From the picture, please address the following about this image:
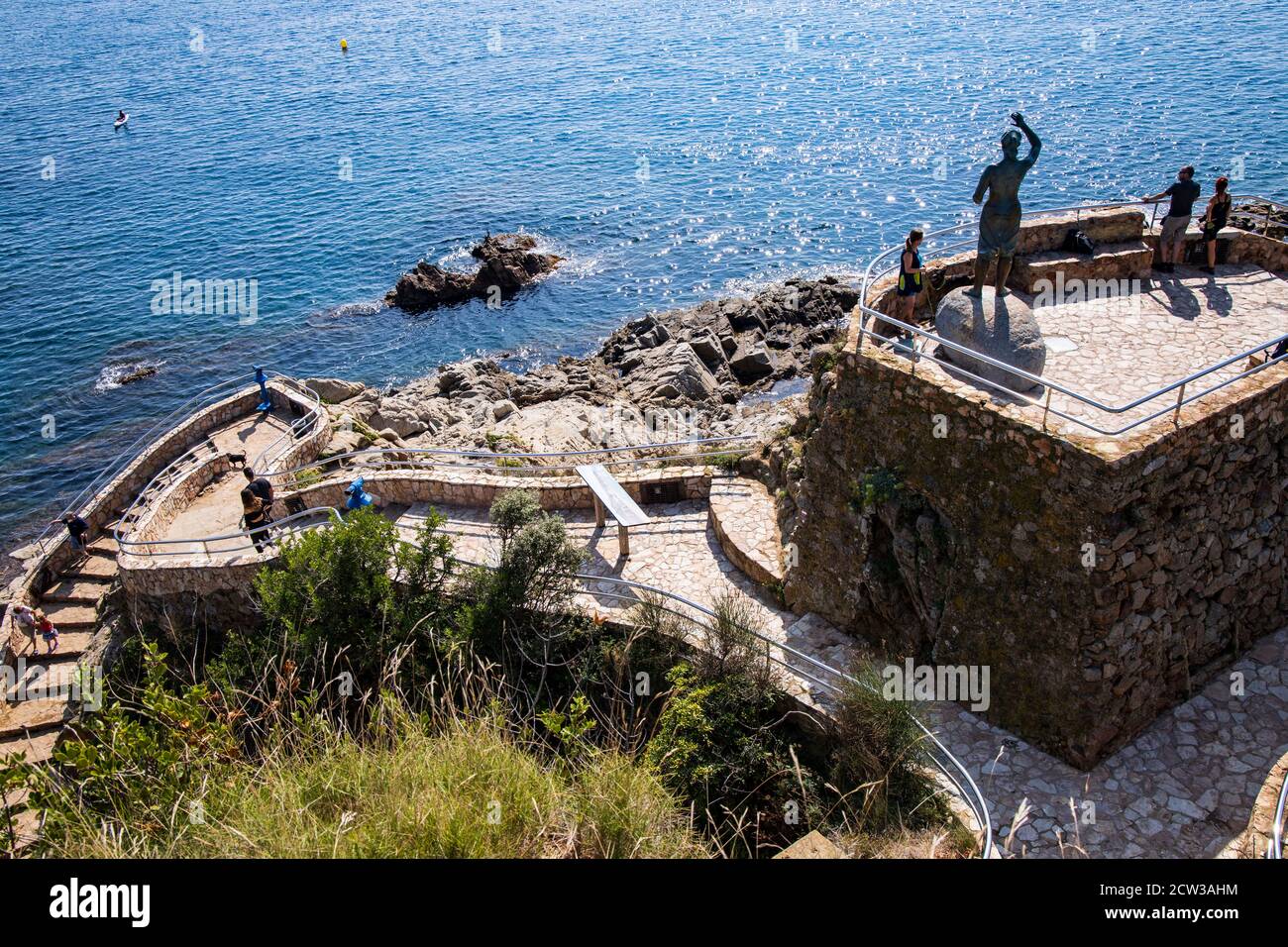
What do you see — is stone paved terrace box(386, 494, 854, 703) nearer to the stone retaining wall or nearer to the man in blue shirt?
the stone retaining wall

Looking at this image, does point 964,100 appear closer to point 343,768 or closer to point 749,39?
point 749,39

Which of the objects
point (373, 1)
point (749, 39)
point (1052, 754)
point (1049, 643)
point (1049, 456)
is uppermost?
point (373, 1)

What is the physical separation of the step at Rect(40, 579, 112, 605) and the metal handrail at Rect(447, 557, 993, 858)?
1179 centimetres

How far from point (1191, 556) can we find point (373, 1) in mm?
118960

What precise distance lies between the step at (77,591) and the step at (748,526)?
14.9 metres

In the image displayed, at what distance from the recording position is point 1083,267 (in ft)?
52.4

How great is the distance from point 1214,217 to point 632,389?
17920 mm

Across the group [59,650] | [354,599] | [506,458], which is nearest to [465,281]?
[506,458]

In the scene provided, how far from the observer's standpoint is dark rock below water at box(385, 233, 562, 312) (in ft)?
136

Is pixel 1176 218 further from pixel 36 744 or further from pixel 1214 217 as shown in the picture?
pixel 36 744

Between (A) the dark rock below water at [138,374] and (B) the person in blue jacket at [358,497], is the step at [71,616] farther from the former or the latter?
(A) the dark rock below water at [138,374]

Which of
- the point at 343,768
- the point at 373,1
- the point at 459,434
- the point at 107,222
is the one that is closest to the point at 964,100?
the point at 459,434

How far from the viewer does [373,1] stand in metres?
109

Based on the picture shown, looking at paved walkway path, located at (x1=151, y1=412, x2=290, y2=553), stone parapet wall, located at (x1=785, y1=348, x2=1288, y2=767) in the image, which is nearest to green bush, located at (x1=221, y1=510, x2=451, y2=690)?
paved walkway path, located at (x1=151, y1=412, x2=290, y2=553)
